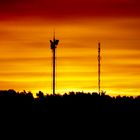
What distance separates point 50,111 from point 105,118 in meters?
3.84

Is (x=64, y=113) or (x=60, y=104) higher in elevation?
(x=60, y=104)

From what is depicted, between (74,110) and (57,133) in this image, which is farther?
(74,110)

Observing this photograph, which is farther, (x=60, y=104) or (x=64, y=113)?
(x=60, y=104)

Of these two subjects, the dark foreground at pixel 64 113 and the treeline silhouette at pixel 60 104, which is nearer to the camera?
the dark foreground at pixel 64 113

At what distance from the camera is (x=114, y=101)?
67375 millimetres

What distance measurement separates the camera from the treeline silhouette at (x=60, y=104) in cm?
5409

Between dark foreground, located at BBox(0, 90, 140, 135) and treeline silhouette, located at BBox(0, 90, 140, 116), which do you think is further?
treeline silhouette, located at BBox(0, 90, 140, 116)

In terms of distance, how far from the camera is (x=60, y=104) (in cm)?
5738

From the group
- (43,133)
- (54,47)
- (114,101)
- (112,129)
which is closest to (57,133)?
(43,133)

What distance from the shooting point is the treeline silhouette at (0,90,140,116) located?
5409cm

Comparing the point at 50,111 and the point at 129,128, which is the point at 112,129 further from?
the point at 50,111

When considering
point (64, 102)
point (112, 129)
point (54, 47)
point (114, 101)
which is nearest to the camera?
point (112, 129)

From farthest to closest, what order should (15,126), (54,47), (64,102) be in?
1. (54,47)
2. (64,102)
3. (15,126)

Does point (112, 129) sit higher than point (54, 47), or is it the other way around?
point (54, 47)
